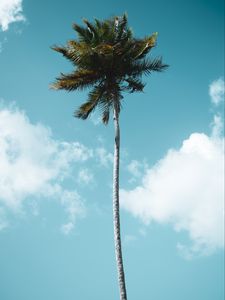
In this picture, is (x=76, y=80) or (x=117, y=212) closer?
(x=117, y=212)

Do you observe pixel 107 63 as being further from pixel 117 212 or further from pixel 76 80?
pixel 117 212

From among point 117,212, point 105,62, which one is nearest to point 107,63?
point 105,62

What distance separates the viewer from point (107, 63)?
20297 mm

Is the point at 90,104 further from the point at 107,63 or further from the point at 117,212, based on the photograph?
the point at 117,212

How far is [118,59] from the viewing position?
20516mm

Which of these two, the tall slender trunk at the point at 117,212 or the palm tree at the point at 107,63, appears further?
the palm tree at the point at 107,63

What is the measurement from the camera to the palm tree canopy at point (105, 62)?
2042cm

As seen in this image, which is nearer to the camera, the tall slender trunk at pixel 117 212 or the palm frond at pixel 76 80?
the tall slender trunk at pixel 117 212

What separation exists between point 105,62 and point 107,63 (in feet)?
0.41

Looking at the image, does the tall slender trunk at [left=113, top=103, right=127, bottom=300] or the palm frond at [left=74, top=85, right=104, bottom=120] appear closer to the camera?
the tall slender trunk at [left=113, top=103, right=127, bottom=300]

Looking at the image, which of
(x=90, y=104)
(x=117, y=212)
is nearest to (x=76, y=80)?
(x=90, y=104)

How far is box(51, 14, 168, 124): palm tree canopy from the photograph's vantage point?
20.4 meters

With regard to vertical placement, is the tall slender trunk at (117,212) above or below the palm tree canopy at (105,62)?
below

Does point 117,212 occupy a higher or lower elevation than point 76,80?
lower
